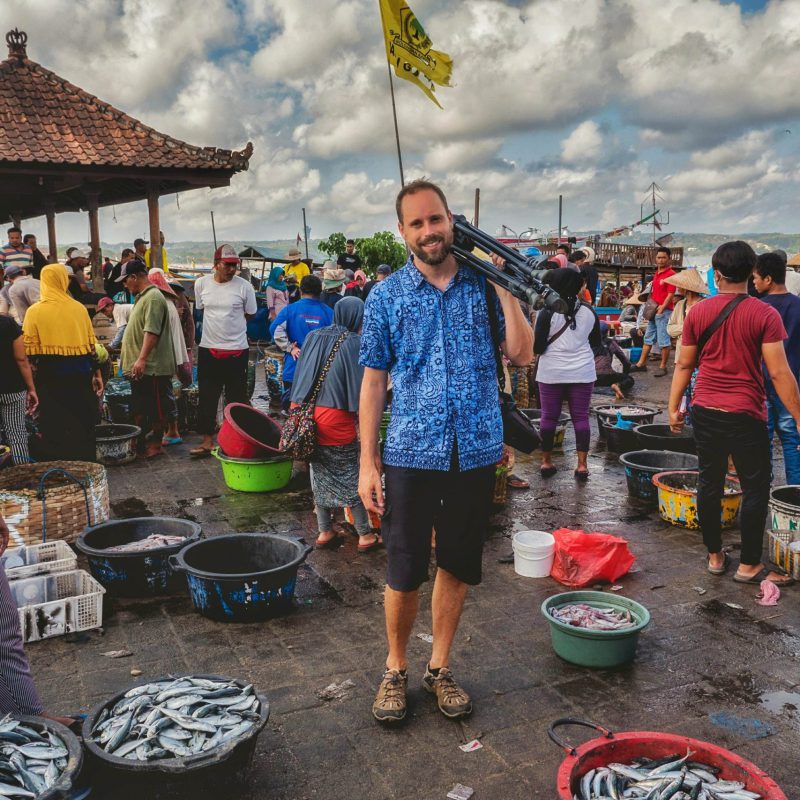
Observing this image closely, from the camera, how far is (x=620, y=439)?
8836 mm

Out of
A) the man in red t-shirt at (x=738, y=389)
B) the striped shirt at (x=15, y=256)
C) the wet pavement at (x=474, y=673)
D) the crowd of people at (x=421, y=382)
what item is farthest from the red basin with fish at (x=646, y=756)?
the striped shirt at (x=15, y=256)

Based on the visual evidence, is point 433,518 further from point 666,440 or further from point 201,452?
point 201,452

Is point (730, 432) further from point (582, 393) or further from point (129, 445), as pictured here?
point (129, 445)

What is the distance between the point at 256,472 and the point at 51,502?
2.14m

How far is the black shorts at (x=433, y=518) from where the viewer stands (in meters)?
3.24

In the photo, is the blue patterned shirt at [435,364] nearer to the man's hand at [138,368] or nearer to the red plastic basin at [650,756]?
the red plastic basin at [650,756]

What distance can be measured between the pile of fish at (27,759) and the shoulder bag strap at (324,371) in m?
3.32

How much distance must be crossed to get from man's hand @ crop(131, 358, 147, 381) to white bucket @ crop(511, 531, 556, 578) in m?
5.07

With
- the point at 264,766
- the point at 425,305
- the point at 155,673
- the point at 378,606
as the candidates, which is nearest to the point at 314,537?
the point at 378,606

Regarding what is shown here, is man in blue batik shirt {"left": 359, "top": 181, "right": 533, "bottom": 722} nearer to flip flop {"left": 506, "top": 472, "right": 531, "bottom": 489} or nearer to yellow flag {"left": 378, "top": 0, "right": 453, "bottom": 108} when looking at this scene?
flip flop {"left": 506, "top": 472, "right": 531, "bottom": 489}

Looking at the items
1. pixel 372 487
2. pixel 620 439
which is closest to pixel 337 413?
pixel 372 487

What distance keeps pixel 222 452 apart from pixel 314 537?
1897mm

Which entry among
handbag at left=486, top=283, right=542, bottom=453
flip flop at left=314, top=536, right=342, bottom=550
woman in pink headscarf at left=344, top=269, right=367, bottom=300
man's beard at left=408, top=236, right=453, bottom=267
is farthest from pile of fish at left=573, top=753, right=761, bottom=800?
woman in pink headscarf at left=344, top=269, right=367, bottom=300

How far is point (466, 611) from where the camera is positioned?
4.70 m
